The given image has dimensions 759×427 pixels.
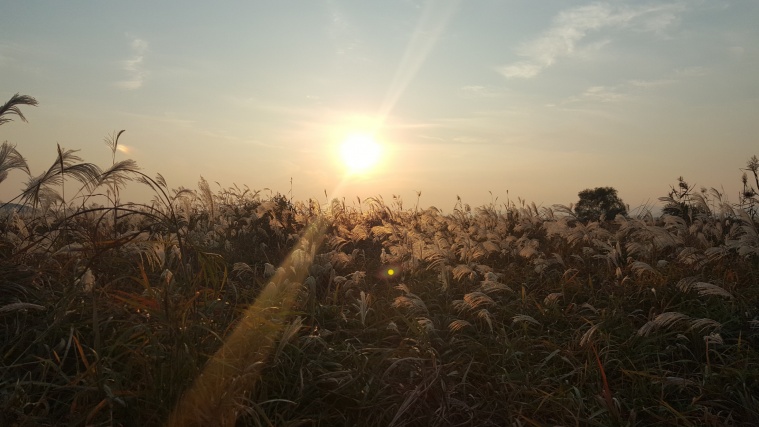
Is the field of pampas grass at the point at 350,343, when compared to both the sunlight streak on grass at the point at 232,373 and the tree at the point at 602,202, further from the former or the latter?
the tree at the point at 602,202

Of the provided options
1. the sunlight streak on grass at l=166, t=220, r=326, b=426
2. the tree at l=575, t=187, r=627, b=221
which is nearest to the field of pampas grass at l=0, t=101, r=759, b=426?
the sunlight streak on grass at l=166, t=220, r=326, b=426

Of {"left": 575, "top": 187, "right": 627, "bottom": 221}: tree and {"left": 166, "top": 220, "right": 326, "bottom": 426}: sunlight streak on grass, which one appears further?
{"left": 575, "top": 187, "right": 627, "bottom": 221}: tree

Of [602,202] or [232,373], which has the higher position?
[602,202]

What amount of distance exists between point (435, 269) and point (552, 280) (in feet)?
4.70

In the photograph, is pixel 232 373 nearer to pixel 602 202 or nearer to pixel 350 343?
pixel 350 343

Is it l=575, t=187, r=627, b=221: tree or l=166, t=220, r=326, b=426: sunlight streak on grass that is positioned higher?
l=575, t=187, r=627, b=221: tree

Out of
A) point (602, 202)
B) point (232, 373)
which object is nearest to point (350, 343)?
point (232, 373)

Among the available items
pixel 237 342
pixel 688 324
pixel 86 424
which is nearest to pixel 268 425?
pixel 237 342

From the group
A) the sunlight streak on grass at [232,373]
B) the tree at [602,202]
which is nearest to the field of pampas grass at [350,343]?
the sunlight streak on grass at [232,373]

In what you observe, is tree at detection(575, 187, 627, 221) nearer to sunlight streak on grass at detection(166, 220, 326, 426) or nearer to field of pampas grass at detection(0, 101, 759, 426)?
field of pampas grass at detection(0, 101, 759, 426)

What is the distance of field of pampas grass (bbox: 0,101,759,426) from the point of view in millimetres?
3559

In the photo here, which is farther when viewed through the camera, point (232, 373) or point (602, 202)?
point (602, 202)

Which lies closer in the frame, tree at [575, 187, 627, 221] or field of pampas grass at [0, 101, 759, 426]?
field of pampas grass at [0, 101, 759, 426]

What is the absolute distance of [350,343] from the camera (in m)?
4.98
